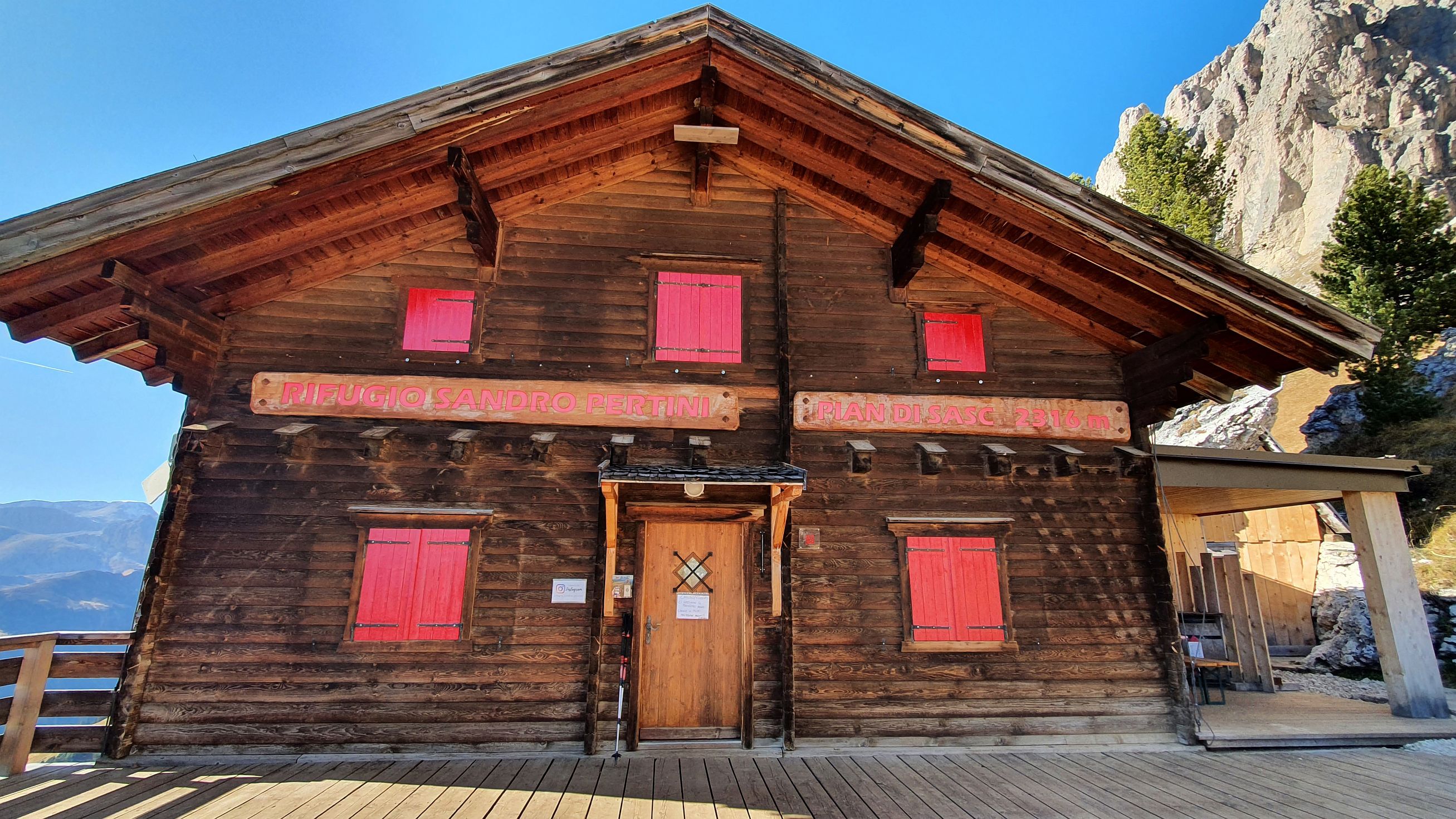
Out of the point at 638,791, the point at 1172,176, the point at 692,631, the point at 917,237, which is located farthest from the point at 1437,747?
the point at 1172,176

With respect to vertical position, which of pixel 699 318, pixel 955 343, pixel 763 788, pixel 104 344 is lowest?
pixel 763 788

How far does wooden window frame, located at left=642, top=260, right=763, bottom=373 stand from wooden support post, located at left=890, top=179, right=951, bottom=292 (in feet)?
5.50

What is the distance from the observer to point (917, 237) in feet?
24.8

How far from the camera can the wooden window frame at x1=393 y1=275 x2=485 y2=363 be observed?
289 inches

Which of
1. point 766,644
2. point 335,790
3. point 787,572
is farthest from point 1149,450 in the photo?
point 335,790

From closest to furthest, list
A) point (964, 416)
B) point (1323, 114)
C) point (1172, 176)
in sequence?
point (964, 416)
point (1172, 176)
point (1323, 114)

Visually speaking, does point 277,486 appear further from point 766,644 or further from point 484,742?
point 766,644

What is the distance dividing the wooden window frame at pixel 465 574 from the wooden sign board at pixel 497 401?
107 cm

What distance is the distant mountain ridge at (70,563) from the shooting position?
113 metres

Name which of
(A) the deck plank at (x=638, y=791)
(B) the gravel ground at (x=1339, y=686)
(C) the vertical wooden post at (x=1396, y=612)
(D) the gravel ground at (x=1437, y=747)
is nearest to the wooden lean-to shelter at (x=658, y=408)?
(A) the deck plank at (x=638, y=791)

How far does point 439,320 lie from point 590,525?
115 inches

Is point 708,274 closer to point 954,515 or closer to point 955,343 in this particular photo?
point 955,343

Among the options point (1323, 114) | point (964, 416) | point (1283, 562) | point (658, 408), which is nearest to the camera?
point (658, 408)

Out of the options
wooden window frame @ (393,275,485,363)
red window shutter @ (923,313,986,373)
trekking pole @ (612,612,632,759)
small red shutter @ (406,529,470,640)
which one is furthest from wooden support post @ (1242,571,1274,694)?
wooden window frame @ (393,275,485,363)
